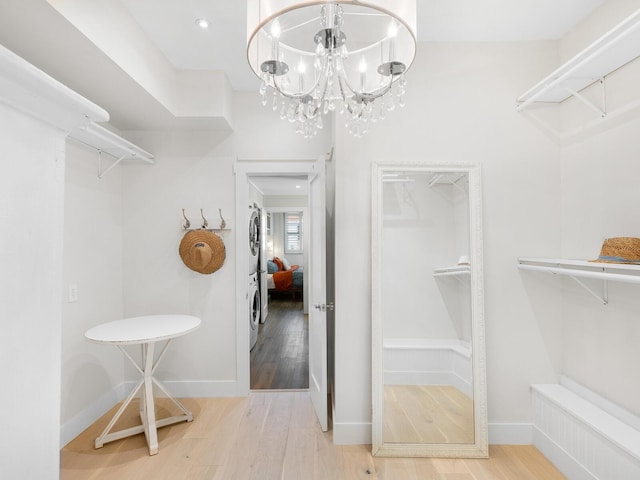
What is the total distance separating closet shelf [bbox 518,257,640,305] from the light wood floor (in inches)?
44.4

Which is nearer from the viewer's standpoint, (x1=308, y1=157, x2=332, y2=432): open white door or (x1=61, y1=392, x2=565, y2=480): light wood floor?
(x1=61, y1=392, x2=565, y2=480): light wood floor

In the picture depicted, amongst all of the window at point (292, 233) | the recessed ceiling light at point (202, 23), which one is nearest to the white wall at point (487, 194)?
the recessed ceiling light at point (202, 23)

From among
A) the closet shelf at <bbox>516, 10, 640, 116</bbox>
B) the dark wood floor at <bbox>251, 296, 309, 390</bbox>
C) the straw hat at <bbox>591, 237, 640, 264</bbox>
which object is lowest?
the dark wood floor at <bbox>251, 296, 309, 390</bbox>

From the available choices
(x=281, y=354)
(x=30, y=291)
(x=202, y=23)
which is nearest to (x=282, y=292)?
(x=281, y=354)

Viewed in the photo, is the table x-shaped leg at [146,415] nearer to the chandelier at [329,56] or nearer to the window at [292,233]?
the chandelier at [329,56]

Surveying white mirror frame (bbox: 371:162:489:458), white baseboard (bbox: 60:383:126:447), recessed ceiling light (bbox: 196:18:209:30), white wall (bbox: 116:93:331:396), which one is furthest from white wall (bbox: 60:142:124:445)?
white mirror frame (bbox: 371:162:489:458)

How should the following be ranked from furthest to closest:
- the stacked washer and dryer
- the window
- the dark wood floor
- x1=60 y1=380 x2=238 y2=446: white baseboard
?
the window → the stacked washer and dryer → the dark wood floor → x1=60 y1=380 x2=238 y2=446: white baseboard

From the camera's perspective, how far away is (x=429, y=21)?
2.09m

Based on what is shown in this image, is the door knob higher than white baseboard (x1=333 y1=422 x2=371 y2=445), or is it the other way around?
the door knob

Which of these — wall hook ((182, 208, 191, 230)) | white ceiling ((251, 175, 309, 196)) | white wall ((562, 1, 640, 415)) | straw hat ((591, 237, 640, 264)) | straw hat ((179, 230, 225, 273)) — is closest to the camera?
straw hat ((591, 237, 640, 264))

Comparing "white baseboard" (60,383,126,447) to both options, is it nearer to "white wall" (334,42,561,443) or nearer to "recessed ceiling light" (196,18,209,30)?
"white wall" (334,42,561,443)

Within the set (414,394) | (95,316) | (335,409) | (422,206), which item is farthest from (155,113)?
(414,394)

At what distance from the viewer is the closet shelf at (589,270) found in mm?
1504

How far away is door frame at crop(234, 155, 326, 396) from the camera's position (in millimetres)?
2957
